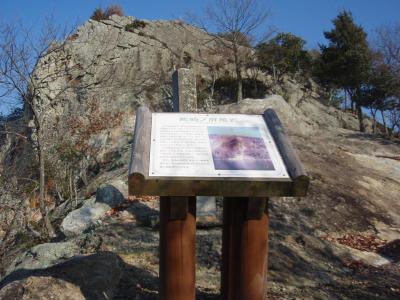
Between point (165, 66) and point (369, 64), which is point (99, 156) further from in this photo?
point (369, 64)

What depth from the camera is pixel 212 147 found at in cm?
333

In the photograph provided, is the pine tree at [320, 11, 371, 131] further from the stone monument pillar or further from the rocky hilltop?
the stone monument pillar

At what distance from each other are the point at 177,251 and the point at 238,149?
0.89m

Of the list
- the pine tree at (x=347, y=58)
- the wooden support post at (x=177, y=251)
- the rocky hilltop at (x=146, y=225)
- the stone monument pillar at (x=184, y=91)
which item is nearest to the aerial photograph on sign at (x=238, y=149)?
the wooden support post at (x=177, y=251)

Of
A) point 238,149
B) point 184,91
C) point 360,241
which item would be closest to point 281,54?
point 360,241

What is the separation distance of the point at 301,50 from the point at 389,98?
5.80 meters

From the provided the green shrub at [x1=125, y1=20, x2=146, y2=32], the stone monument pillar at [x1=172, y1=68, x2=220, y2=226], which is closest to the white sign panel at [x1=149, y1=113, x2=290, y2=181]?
the stone monument pillar at [x1=172, y1=68, x2=220, y2=226]

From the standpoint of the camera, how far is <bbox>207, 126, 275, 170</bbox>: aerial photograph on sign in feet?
10.5

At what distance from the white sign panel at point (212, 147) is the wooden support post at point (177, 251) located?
0.37m

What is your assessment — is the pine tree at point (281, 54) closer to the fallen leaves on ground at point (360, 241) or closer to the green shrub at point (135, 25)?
the green shrub at point (135, 25)

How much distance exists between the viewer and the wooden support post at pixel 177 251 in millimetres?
3395

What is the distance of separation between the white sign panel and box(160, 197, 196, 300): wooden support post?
0.37 m

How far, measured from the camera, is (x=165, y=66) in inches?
1083

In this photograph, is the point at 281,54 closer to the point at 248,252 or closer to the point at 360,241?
the point at 360,241
